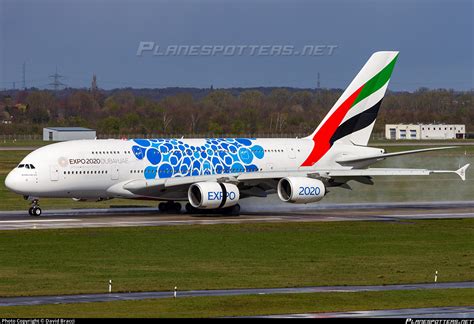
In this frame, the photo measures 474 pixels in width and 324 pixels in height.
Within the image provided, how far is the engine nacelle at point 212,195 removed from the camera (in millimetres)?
60125

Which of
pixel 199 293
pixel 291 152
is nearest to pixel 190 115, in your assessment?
pixel 291 152

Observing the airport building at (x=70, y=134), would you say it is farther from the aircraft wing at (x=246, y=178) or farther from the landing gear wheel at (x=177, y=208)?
the aircraft wing at (x=246, y=178)

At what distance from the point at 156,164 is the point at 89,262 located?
64.9 feet

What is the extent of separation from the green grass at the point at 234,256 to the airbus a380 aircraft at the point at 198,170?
412cm

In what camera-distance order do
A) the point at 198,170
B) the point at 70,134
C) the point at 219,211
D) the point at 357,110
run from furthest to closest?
1. the point at 70,134
2. the point at 357,110
3. the point at 219,211
4. the point at 198,170

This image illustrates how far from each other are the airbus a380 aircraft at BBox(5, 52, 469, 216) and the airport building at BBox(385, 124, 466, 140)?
106484 millimetres

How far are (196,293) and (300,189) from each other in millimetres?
26114

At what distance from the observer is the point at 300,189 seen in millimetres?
61219

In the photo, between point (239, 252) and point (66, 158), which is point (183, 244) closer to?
point (239, 252)

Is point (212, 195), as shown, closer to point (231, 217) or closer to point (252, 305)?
point (231, 217)

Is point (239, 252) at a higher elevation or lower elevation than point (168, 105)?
lower

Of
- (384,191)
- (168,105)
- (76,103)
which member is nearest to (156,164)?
(384,191)

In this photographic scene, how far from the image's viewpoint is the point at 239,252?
155 ft

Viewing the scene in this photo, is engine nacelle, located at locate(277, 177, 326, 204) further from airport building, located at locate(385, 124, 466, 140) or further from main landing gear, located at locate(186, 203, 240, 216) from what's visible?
airport building, located at locate(385, 124, 466, 140)
